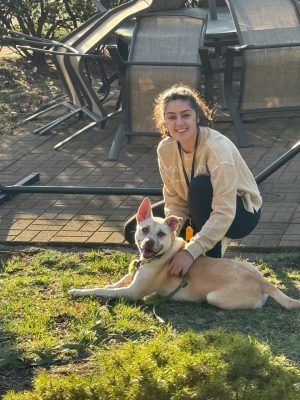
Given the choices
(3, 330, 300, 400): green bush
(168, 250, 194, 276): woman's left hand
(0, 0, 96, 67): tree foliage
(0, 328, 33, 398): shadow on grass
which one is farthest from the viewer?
(0, 0, 96, 67): tree foliage

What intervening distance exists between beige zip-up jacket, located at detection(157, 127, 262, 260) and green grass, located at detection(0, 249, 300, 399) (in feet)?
1.40

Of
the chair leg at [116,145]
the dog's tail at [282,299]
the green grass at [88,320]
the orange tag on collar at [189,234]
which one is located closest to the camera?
the green grass at [88,320]

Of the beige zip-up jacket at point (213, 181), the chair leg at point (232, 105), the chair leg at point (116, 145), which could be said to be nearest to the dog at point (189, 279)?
the beige zip-up jacket at point (213, 181)

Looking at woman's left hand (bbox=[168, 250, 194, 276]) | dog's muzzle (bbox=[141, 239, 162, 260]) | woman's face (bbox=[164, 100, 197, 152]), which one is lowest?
woman's left hand (bbox=[168, 250, 194, 276])

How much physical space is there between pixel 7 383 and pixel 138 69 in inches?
207

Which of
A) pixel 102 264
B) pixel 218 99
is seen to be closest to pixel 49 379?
pixel 102 264

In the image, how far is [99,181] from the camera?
28.5 feet

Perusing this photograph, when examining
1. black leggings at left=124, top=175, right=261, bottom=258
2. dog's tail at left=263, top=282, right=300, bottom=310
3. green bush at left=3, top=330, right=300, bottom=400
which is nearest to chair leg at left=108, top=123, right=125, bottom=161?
black leggings at left=124, top=175, right=261, bottom=258

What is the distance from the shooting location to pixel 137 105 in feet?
30.8

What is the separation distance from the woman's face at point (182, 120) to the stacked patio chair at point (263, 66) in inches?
144

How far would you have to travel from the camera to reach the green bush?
3.26m

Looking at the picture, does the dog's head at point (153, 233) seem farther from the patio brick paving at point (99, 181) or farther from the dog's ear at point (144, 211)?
the patio brick paving at point (99, 181)

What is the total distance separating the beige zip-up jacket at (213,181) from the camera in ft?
18.5

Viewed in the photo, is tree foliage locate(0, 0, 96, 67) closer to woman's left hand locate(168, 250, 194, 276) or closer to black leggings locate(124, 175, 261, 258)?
black leggings locate(124, 175, 261, 258)
